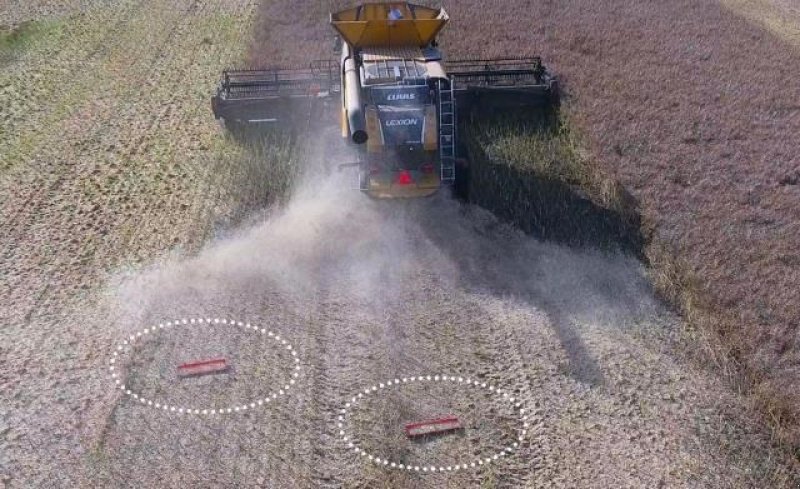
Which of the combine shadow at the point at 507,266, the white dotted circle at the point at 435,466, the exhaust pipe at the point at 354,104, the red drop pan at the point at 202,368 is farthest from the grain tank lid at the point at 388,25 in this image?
the white dotted circle at the point at 435,466

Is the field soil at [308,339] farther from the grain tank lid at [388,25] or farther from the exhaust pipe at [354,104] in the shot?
the grain tank lid at [388,25]

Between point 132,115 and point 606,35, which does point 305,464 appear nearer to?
point 132,115

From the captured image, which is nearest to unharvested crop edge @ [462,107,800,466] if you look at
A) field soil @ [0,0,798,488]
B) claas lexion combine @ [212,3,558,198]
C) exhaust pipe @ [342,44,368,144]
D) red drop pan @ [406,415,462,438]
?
field soil @ [0,0,798,488]

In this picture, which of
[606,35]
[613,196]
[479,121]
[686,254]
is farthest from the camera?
[606,35]

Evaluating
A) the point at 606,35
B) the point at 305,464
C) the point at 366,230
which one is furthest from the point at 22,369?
the point at 606,35

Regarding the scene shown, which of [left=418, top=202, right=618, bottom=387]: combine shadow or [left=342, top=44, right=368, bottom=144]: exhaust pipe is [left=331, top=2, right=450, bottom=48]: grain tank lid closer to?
[left=342, top=44, right=368, bottom=144]: exhaust pipe

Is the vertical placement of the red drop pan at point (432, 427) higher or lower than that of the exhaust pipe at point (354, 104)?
lower
